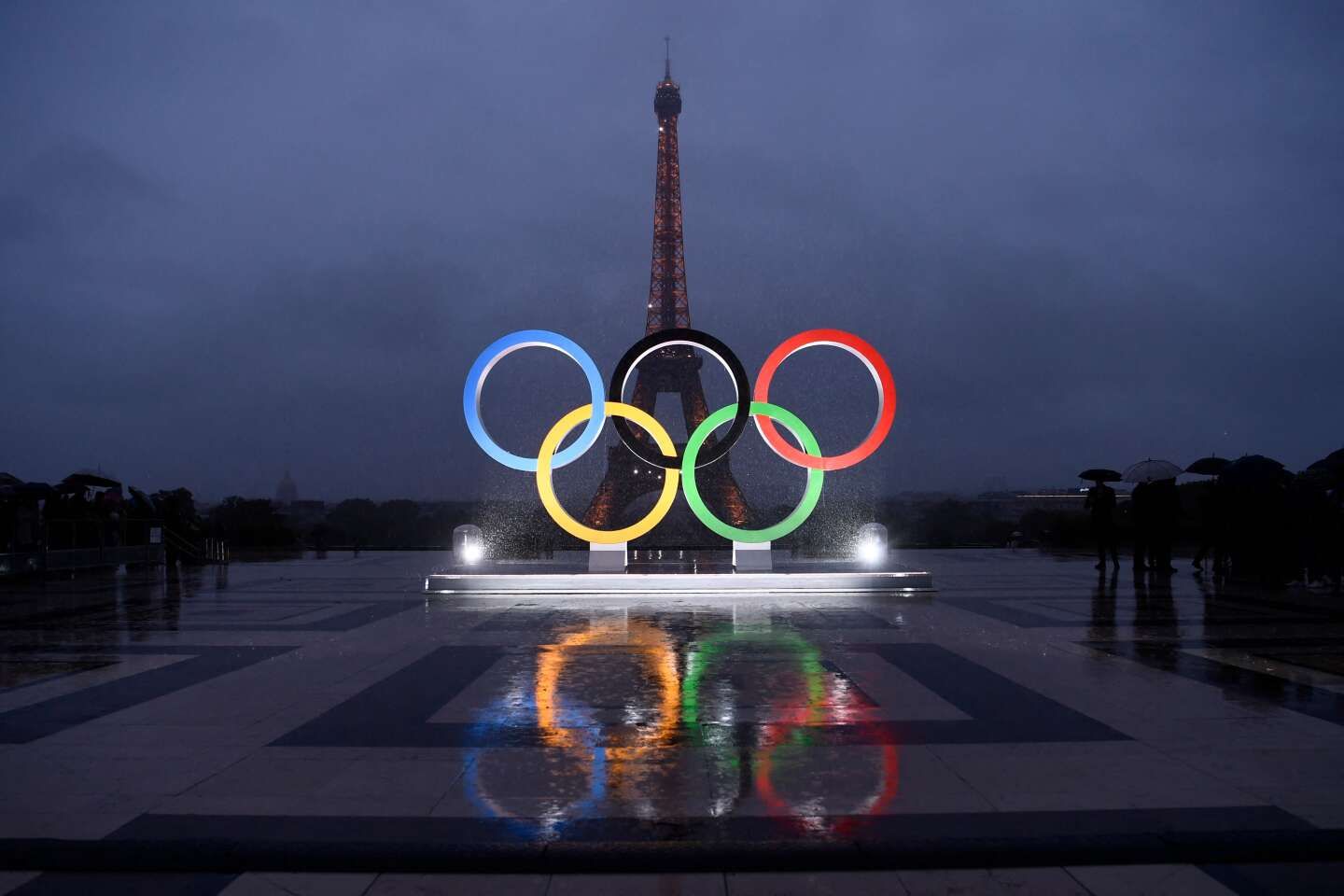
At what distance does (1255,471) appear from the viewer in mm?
17312

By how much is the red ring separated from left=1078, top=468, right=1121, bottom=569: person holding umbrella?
21.1 feet

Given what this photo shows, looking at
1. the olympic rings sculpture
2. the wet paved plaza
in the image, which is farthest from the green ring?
the wet paved plaza

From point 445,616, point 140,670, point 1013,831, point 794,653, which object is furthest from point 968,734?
point 445,616

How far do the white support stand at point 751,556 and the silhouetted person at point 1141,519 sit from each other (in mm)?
7991

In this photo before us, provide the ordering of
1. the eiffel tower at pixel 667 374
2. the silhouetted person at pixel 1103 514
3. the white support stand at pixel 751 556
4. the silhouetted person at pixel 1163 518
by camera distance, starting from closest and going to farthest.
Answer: the white support stand at pixel 751 556 < the silhouetted person at pixel 1163 518 < the silhouetted person at pixel 1103 514 < the eiffel tower at pixel 667 374

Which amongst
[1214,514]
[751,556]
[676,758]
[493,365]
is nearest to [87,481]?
[493,365]

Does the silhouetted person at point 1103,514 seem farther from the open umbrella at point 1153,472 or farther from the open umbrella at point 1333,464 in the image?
the open umbrella at point 1333,464

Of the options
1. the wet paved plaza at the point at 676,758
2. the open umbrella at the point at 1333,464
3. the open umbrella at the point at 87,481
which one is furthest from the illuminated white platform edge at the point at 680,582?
the open umbrella at the point at 87,481

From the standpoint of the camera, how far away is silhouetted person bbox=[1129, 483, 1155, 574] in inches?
752

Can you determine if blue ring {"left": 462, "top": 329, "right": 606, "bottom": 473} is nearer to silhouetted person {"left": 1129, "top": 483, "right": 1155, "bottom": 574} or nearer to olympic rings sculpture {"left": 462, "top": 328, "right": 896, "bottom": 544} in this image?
olympic rings sculpture {"left": 462, "top": 328, "right": 896, "bottom": 544}

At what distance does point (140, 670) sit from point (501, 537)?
23185 millimetres

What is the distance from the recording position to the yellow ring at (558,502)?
678 inches

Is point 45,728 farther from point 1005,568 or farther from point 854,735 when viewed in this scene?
point 1005,568

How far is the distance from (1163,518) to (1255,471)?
8.21 ft
